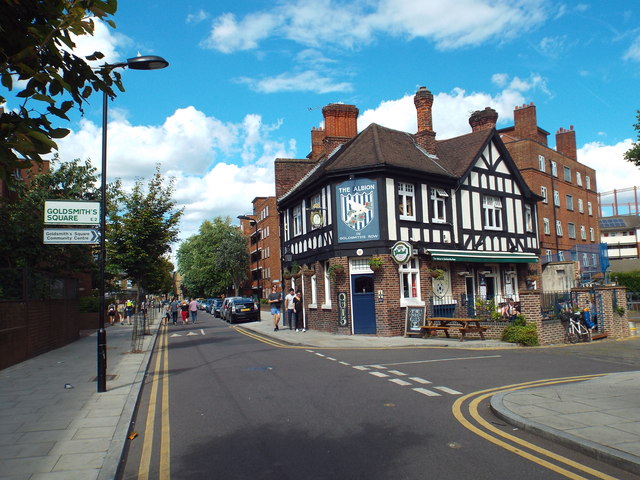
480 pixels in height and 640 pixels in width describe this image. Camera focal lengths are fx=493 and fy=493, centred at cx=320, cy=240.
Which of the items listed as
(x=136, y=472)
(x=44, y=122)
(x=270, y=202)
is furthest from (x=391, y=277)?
(x=270, y=202)

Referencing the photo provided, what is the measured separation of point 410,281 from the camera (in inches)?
802

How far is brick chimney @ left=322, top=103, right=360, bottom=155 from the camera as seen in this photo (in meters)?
27.0

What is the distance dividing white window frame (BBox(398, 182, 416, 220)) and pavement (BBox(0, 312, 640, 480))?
40.0 feet

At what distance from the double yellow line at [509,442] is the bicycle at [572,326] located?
985 centimetres

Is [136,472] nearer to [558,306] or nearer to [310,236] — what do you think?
[558,306]

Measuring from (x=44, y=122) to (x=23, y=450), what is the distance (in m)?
4.25

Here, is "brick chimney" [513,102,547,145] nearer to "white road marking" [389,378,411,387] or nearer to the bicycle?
the bicycle

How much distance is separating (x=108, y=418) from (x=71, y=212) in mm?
4155

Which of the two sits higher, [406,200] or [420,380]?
[406,200]

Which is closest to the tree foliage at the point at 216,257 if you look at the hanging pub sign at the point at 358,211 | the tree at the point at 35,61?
Answer: the hanging pub sign at the point at 358,211

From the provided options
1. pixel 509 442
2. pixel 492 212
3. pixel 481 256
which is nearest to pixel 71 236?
pixel 509 442

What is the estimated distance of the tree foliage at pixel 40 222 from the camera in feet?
58.1

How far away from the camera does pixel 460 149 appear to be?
990 inches

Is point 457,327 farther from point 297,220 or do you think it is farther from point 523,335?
point 297,220
